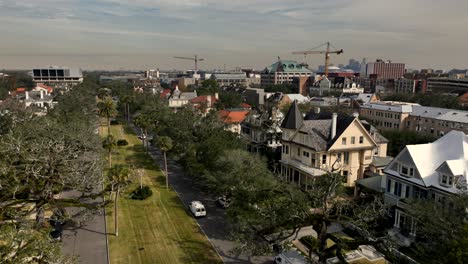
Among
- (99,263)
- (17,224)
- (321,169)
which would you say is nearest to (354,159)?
(321,169)

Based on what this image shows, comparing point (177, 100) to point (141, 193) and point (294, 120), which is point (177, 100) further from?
point (141, 193)

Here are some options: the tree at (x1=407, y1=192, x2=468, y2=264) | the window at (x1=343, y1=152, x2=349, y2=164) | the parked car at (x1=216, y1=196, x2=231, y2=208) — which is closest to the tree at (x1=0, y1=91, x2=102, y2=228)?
the parked car at (x1=216, y1=196, x2=231, y2=208)

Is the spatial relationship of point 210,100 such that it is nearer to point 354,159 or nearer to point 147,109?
point 147,109

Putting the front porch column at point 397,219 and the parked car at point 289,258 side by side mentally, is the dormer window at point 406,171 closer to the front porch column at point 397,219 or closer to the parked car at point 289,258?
the front porch column at point 397,219

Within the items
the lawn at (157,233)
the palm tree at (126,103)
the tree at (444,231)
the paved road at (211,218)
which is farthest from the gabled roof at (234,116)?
the tree at (444,231)

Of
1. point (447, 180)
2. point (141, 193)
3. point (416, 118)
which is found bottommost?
point (141, 193)

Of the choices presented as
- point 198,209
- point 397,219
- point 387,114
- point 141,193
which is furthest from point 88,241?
point 387,114

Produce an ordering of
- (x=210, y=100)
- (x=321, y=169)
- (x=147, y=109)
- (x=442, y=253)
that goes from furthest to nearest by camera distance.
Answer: (x=210, y=100) → (x=147, y=109) → (x=321, y=169) → (x=442, y=253)
